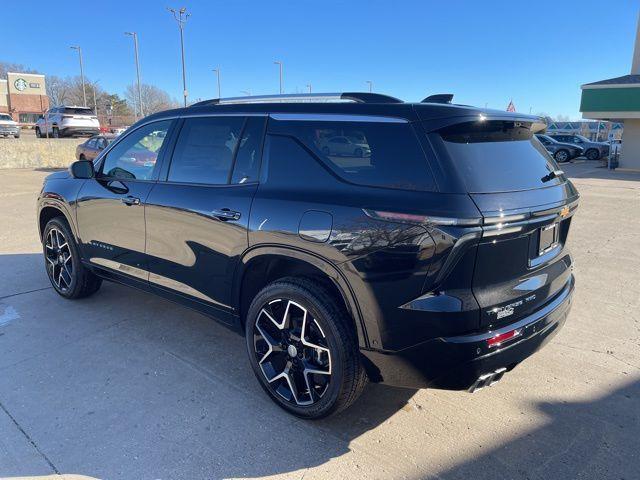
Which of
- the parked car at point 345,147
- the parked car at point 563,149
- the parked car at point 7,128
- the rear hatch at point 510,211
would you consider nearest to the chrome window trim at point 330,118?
the parked car at point 345,147

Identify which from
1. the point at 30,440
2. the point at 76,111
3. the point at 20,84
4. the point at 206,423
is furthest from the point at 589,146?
the point at 20,84

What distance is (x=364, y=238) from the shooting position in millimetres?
2426

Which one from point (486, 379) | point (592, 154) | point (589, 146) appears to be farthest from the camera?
point (592, 154)

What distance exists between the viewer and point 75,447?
8.70 feet

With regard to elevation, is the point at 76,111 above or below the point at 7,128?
above

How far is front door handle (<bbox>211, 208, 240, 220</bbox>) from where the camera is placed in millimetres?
3024

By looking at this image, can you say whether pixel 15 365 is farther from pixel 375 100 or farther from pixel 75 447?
pixel 375 100

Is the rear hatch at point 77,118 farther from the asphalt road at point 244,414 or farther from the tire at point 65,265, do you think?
the asphalt road at point 244,414

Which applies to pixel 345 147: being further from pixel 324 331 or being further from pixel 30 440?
pixel 30 440

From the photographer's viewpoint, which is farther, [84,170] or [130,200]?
[84,170]

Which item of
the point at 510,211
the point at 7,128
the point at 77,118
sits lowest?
the point at 510,211

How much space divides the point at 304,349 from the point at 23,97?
85.1 metres

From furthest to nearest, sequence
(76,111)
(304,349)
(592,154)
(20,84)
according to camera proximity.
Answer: (20,84), (592,154), (76,111), (304,349)

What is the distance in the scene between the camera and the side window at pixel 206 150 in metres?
3.26
